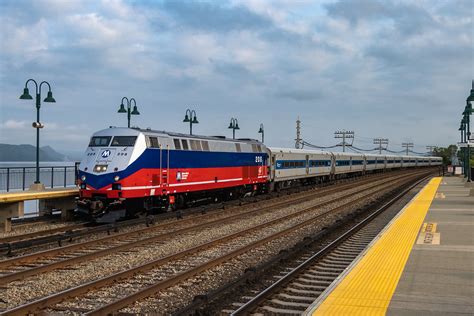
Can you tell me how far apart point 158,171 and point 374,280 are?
12185mm

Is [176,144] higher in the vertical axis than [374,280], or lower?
higher

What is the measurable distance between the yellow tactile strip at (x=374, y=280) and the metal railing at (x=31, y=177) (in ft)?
42.4

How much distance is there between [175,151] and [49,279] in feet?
36.1

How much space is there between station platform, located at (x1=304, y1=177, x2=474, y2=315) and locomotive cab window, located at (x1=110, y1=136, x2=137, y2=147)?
Answer: 29.9ft

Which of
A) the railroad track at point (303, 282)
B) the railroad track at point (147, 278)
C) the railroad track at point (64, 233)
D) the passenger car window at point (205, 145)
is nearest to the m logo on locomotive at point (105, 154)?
the railroad track at point (64, 233)

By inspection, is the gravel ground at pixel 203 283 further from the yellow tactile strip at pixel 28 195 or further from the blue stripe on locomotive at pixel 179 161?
the yellow tactile strip at pixel 28 195

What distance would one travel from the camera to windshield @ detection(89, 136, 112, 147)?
62.6 ft

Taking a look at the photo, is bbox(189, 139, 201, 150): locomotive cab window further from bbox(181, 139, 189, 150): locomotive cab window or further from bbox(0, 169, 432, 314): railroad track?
bbox(0, 169, 432, 314): railroad track

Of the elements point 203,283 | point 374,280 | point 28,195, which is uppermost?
point 28,195

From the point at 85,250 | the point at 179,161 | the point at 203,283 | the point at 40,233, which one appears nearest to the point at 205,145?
the point at 179,161

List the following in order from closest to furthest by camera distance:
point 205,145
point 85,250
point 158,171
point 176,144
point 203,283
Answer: point 203,283
point 85,250
point 158,171
point 176,144
point 205,145

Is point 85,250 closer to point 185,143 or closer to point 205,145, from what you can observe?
point 185,143

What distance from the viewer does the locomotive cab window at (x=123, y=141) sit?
60.9ft

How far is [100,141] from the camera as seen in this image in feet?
63.4
